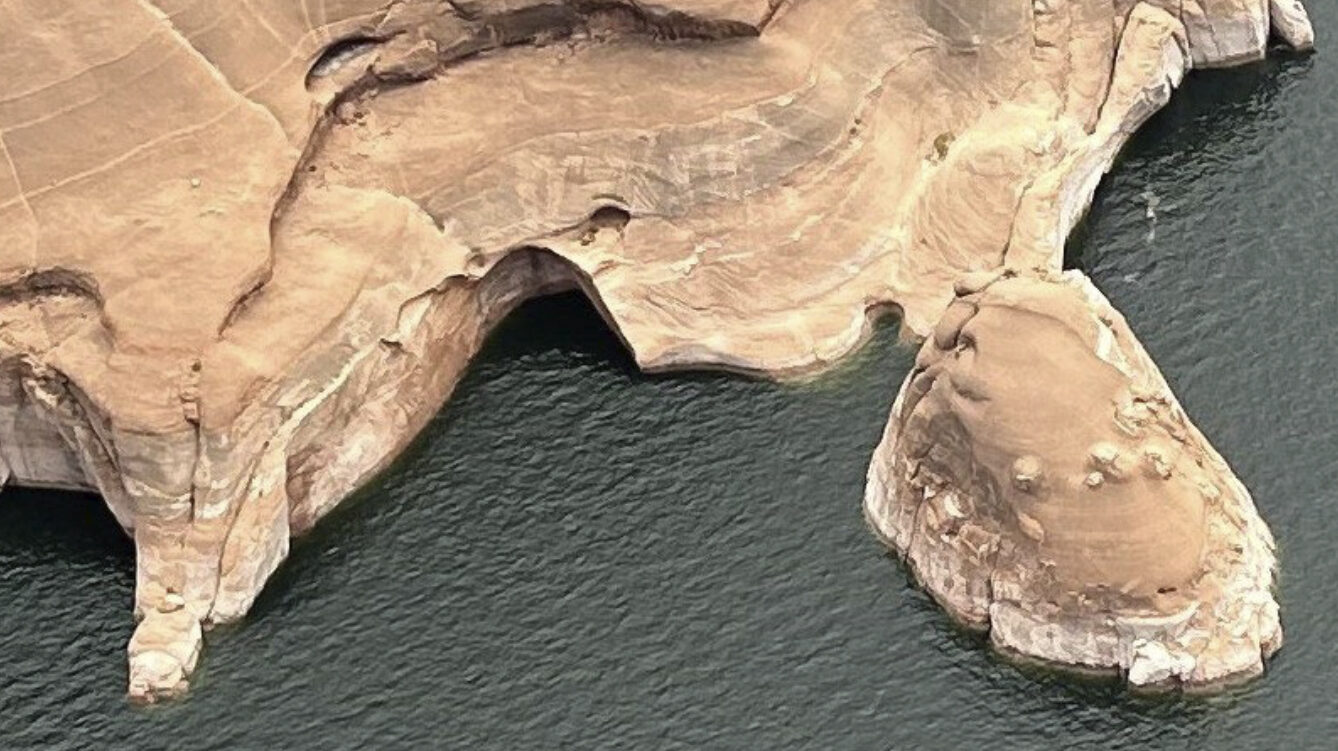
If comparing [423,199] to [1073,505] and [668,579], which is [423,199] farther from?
[1073,505]

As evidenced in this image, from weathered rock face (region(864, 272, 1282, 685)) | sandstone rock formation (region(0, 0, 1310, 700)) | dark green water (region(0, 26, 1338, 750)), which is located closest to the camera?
weathered rock face (region(864, 272, 1282, 685))

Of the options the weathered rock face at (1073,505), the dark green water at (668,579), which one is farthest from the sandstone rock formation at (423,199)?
the weathered rock face at (1073,505)

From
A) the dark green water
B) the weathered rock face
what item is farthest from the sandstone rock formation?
the weathered rock face

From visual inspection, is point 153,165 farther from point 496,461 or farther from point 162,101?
point 496,461

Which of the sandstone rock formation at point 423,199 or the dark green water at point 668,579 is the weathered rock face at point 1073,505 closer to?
the dark green water at point 668,579

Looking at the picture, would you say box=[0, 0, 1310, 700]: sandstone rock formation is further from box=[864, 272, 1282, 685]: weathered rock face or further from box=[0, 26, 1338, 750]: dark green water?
box=[864, 272, 1282, 685]: weathered rock face

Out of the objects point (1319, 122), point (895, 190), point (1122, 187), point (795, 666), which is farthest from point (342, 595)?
point (1319, 122)

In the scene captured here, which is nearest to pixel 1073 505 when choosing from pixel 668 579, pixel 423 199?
pixel 668 579
